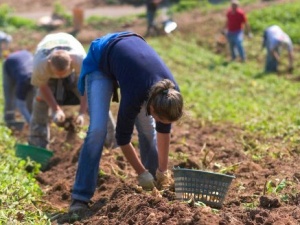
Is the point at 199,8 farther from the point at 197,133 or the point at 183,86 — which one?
the point at 197,133

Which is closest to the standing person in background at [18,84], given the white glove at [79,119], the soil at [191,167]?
the soil at [191,167]

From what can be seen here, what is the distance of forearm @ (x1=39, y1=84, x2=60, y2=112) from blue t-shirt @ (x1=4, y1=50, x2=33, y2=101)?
1.71m

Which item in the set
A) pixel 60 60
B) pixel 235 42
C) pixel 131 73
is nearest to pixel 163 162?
pixel 131 73

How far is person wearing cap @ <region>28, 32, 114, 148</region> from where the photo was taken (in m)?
8.27

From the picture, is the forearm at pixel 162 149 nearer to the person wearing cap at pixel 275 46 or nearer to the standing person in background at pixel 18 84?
the standing person in background at pixel 18 84

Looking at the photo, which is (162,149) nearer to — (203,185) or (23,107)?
(203,185)

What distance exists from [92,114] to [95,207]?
80 centimetres

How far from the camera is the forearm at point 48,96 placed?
8.80 metres

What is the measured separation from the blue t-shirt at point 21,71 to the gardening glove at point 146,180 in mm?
4294

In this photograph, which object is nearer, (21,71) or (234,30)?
(21,71)

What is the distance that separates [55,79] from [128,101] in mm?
3116

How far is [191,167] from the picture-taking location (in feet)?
25.1

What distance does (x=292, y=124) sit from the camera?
10438 millimetres

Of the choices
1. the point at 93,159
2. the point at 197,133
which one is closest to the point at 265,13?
the point at 197,133
